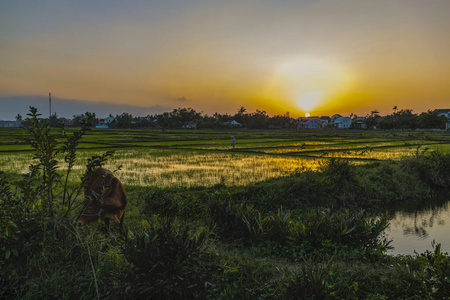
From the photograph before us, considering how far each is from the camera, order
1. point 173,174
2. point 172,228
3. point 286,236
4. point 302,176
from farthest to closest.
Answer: point 173,174, point 302,176, point 286,236, point 172,228

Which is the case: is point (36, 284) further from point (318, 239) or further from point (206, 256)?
point (318, 239)

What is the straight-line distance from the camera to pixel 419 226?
28.7 feet

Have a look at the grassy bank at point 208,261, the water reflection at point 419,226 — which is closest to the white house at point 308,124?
the water reflection at point 419,226

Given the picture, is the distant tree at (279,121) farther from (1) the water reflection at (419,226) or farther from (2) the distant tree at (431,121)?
(1) the water reflection at (419,226)

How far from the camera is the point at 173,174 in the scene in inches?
510

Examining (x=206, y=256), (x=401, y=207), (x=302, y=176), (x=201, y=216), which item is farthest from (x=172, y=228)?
(x=401, y=207)

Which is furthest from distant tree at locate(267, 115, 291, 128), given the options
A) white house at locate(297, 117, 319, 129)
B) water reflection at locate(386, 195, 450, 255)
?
water reflection at locate(386, 195, 450, 255)

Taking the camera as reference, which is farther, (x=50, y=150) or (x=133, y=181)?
(x=133, y=181)

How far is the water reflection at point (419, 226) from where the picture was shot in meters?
7.20

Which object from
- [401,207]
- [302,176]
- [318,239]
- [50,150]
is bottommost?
[401,207]

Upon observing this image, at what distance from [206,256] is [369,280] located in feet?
8.28

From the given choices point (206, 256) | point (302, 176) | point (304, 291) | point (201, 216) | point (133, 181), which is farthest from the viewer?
point (133, 181)

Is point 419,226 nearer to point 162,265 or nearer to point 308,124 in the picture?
point 162,265

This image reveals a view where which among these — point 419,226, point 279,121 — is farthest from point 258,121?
point 419,226
